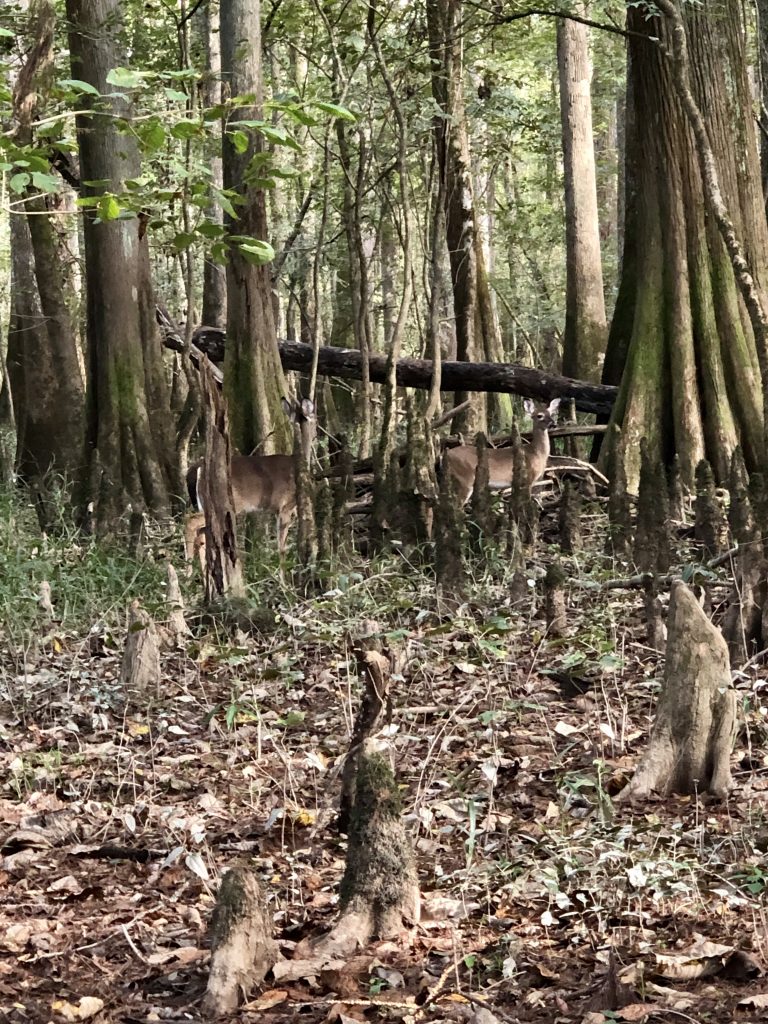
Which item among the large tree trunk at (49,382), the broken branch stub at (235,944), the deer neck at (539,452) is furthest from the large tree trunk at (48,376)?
the broken branch stub at (235,944)

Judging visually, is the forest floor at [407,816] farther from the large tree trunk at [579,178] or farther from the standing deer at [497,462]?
the large tree trunk at [579,178]

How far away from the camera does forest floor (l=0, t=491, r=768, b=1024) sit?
11.8 feet

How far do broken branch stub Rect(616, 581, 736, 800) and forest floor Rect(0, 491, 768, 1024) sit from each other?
119 millimetres

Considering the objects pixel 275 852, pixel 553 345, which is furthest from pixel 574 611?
pixel 553 345

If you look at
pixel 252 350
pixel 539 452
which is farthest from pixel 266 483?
pixel 539 452

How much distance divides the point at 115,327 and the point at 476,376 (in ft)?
12.3

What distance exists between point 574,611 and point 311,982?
389 centimetres

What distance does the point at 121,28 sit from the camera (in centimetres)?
1200

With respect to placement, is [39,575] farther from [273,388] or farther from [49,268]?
[49,268]

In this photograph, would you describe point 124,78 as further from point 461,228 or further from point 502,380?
point 461,228

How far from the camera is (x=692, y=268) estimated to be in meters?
10.0

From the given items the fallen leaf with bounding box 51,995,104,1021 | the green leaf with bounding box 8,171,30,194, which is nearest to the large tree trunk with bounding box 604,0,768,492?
the green leaf with bounding box 8,171,30,194

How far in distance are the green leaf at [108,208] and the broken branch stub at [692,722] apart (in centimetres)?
255

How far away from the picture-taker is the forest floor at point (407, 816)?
3.60 metres
